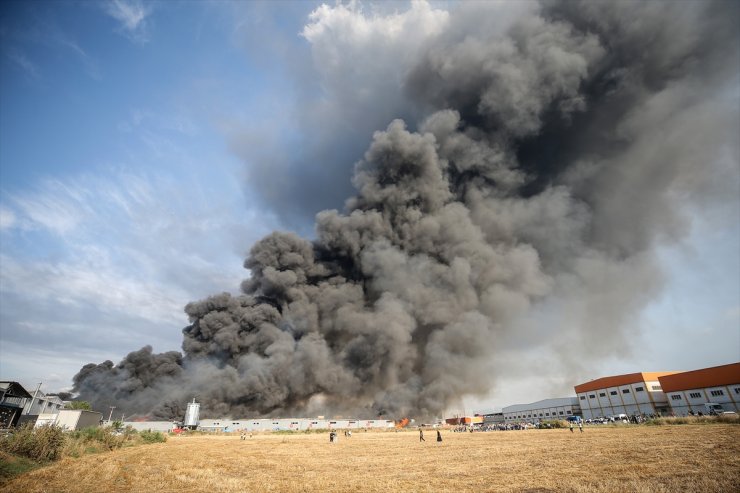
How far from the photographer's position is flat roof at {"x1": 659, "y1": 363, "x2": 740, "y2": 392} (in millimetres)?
48612

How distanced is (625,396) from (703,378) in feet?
42.2

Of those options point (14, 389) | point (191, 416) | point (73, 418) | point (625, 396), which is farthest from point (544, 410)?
point (14, 389)

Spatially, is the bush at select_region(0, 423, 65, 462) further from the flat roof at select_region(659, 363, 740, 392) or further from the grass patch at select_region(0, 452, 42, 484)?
the flat roof at select_region(659, 363, 740, 392)

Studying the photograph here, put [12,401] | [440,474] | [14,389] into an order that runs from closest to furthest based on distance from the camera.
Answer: [440,474] < [12,401] < [14,389]

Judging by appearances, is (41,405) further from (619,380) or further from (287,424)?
(619,380)

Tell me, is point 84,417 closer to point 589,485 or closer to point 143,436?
point 143,436

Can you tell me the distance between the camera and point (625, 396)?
62219mm

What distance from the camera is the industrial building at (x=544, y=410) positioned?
78.2m

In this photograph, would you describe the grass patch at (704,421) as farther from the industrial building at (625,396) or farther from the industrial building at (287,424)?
the industrial building at (287,424)

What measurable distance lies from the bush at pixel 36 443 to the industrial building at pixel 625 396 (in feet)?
245

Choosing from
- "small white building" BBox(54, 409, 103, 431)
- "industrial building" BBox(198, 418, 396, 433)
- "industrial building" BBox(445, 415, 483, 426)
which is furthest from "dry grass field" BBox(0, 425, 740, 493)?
"industrial building" BBox(445, 415, 483, 426)

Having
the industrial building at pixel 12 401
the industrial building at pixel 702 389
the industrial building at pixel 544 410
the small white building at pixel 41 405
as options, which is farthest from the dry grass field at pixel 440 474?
the industrial building at pixel 544 410

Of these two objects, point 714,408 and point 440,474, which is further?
point 714,408

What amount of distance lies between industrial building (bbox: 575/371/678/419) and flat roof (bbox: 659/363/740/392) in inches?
68.9
